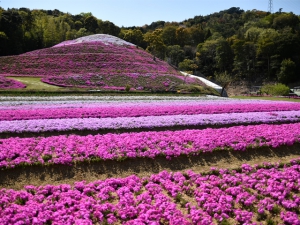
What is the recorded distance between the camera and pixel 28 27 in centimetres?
8369

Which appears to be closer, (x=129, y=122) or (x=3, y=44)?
(x=129, y=122)

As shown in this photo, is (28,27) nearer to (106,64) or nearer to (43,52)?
(43,52)

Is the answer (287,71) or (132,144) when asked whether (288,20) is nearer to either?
(287,71)

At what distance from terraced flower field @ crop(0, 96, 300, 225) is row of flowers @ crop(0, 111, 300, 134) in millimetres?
75

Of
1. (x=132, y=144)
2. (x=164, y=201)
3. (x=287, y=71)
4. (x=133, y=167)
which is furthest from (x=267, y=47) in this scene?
(x=164, y=201)

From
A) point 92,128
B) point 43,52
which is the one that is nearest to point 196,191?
point 92,128

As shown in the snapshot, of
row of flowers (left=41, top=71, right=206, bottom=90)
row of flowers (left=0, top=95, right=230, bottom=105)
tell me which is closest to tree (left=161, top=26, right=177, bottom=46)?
row of flowers (left=41, top=71, right=206, bottom=90)

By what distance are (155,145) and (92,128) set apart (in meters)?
4.90

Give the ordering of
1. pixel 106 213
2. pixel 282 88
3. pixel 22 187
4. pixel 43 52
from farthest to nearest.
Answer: pixel 43 52, pixel 282 88, pixel 22 187, pixel 106 213

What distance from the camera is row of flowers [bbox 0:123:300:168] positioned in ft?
35.1

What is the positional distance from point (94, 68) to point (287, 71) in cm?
5002

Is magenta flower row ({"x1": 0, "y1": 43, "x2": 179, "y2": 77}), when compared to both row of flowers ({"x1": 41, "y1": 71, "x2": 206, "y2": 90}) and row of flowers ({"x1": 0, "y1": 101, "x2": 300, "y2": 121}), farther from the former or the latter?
row of flowers ({"x1": 0, "y1": 101, "x2": 300, "y2": 121})

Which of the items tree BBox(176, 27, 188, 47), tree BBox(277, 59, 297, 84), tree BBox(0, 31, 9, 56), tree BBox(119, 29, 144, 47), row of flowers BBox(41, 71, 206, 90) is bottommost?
row of flowers BBox(41, 71, 206, 90)

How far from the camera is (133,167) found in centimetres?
1094
